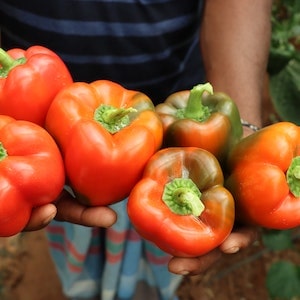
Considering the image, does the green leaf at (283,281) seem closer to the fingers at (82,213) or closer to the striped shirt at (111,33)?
the striped shirt at (111,33)

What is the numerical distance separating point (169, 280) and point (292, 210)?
2.05 feet

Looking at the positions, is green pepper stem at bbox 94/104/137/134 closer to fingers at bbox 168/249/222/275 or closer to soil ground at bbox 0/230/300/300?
fingers at bbox 168/249/222/275

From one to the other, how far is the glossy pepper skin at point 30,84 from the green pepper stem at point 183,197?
0.24 meters

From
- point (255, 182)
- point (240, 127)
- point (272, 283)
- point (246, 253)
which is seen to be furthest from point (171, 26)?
point (246, 253)

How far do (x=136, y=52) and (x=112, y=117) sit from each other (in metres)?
0.34

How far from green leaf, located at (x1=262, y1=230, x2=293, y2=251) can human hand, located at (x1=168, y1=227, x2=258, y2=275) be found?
644 millimetres

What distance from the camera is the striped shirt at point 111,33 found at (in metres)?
1.17

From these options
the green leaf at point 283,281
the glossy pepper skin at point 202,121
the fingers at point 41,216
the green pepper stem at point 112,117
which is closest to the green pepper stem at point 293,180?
the glossy pepper skin at point 202,121

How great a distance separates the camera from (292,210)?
3.03ft

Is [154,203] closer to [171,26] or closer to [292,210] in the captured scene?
[292,210]

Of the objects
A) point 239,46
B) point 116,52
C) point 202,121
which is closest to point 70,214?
point 202,121

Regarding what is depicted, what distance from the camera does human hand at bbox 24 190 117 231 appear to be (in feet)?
2.97

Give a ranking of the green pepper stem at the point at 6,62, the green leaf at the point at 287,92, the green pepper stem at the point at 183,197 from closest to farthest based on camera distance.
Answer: the green pepper stem at the point at 183,197 → the green pepper stem at the point at 6,62 → the green leaf at the point at 287,92

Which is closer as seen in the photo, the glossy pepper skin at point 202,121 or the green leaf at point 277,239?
the glossy pepper skin at point 202,121
